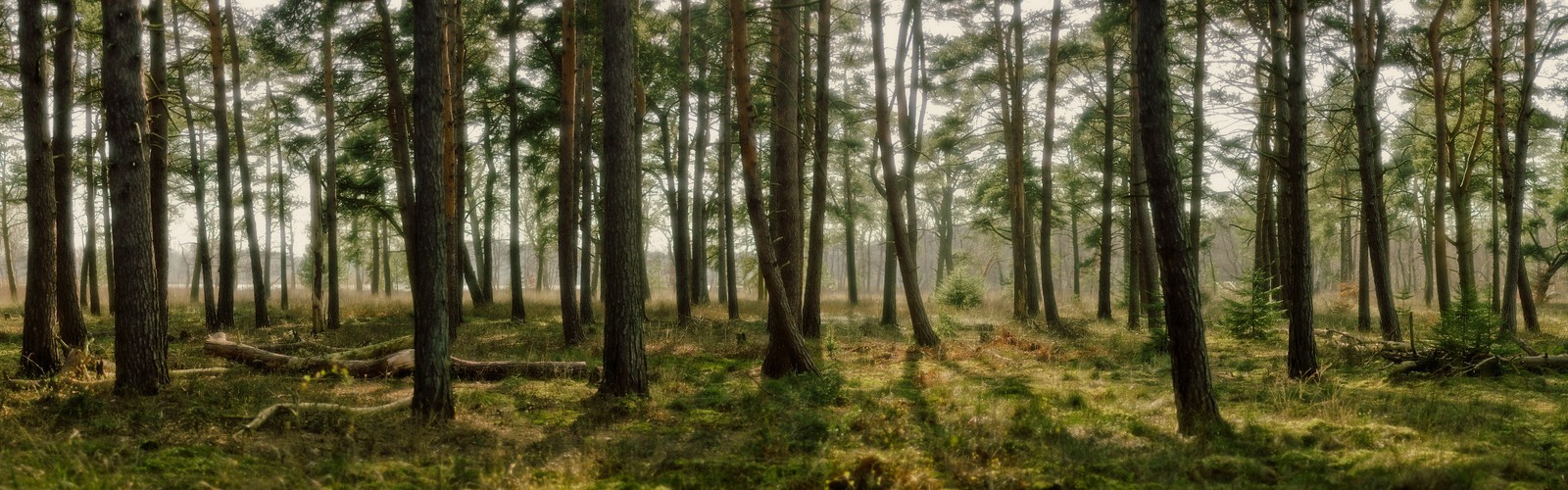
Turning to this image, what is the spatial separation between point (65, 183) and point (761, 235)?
358 inches

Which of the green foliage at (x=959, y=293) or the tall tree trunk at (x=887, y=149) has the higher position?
the tall tree trunk at (x=887, y=149)

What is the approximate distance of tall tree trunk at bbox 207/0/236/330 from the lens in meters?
16.3

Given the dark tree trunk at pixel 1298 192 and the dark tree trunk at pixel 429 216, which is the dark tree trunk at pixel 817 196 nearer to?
the dark tree trunk at pixel 1298 192

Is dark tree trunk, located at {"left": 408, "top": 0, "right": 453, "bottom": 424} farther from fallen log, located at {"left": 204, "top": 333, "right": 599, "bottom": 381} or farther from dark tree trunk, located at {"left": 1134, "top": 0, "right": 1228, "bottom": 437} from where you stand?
dark tree trunk, located at {"left": 1134, "top": 0, "right": 1228, "bottom": 437}

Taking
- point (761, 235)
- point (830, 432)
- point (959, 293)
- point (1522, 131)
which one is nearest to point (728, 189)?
point (959, 293)

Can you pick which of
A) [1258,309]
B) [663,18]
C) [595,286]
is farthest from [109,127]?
[595,286]

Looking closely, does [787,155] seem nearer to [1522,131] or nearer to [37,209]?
[37,209]

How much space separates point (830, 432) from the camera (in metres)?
7.58

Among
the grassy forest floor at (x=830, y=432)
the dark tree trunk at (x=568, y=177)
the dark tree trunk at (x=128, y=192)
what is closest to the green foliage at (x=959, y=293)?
the dark tree trunk at (x=568, y=177)

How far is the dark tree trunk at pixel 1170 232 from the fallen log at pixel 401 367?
6.70 metres

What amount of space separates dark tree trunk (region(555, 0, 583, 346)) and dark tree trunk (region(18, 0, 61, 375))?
21.7ft

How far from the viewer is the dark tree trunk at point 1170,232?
740 centimetres

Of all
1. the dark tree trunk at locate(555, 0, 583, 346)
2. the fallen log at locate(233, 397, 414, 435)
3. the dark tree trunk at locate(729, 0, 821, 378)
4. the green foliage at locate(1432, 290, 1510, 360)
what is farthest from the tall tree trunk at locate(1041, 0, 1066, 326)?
the fallen log at locate(233, 397, 414, 435)

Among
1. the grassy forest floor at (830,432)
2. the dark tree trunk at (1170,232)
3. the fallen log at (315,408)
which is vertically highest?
the dark tree trunk at (1170,232)
